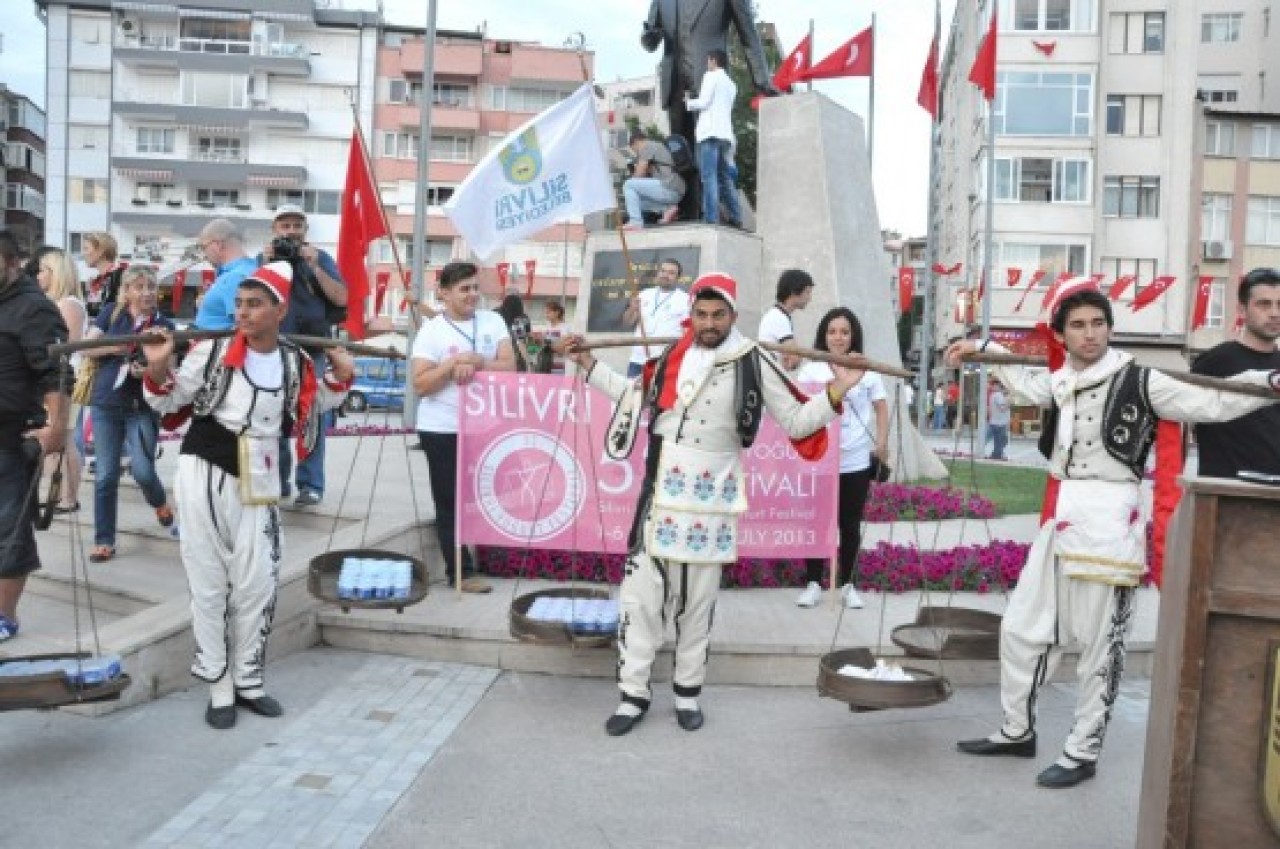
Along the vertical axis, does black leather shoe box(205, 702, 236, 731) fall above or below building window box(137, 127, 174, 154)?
below

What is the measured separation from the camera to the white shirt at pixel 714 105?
10383 millimetres

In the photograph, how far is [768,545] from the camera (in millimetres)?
7352

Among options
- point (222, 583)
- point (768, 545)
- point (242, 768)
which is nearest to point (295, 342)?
point (222, 583)

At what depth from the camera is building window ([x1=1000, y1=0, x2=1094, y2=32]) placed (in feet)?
137

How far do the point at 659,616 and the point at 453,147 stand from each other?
171 ft

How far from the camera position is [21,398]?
5.59 m

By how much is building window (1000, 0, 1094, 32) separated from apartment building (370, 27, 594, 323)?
20.0 m

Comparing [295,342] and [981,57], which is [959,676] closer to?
[295,342]

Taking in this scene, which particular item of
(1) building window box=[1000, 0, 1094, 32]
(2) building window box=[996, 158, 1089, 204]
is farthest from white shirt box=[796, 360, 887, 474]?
(1) building window box=[1000, 0, 1094, 32]

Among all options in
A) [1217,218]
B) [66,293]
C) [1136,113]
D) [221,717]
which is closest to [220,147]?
[1136,113]

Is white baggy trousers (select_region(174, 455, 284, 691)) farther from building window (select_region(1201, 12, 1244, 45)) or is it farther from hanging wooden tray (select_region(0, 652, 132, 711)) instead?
building window (select_region(1201, 12, 1244, 45))

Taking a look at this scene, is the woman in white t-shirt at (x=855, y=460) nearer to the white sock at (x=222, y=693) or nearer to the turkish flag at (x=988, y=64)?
the white sock at (x=222, y=693)

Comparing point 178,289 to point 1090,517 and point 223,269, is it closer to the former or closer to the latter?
point 223,269

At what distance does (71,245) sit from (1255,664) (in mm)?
58808
